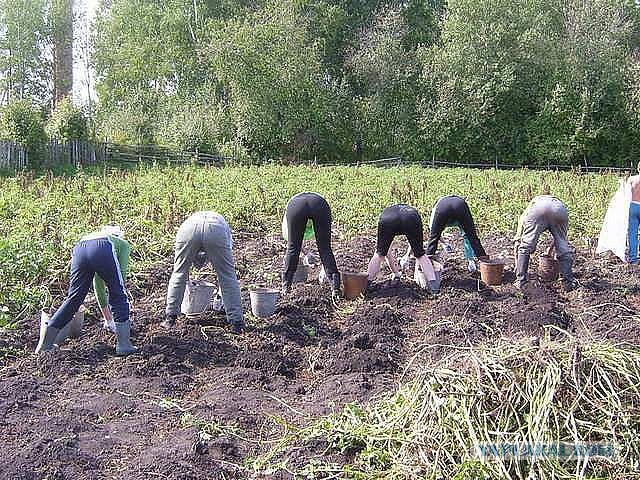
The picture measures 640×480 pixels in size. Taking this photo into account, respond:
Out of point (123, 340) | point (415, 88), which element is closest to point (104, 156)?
point (415, 88)

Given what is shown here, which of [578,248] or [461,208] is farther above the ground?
[461,208]

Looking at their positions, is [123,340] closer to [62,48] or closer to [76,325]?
[76,325]

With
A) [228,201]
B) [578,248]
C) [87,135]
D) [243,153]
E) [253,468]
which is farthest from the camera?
[243,153]

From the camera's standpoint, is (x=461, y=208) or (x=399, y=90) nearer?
(x=461, y=208)

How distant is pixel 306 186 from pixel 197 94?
68.6 ft

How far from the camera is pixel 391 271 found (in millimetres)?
7992

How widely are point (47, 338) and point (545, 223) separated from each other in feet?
15.0

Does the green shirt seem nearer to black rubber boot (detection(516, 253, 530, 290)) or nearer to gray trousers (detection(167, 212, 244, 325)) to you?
gray trousers (detection(167, 212, 244, 325))

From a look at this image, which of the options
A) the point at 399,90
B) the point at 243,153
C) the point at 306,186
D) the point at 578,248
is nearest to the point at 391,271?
the point at 578,248

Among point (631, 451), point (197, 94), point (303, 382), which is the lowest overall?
point (303, 382)

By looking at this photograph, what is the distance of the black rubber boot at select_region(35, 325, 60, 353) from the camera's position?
548 cm

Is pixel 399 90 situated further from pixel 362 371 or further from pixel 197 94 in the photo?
pixel 362 371

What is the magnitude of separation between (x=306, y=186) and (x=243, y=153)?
15750mm

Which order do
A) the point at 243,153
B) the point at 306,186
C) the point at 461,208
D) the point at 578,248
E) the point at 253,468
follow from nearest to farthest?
the point at 253,468, the point at 461,208, the point at 578,248, the point at 306,186, the point at 243,153
